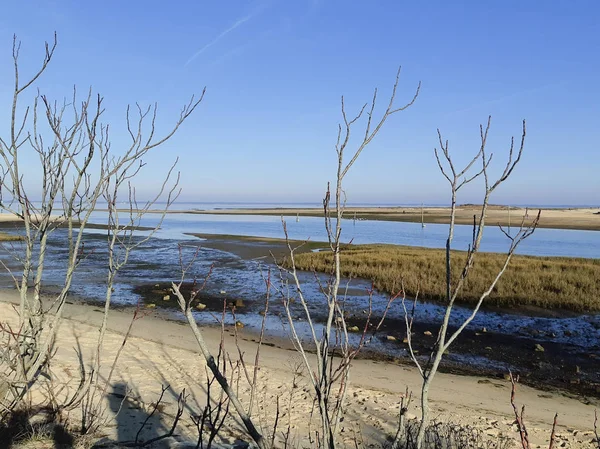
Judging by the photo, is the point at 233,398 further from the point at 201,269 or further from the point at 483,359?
the point at 201,269

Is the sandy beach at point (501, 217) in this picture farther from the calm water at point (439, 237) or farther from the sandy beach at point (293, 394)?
the sandy beach at point (293, 394)

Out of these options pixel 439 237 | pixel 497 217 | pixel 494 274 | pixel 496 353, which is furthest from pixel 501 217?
pixel 496 353

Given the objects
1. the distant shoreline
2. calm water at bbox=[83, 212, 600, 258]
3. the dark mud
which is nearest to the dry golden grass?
the dark mud

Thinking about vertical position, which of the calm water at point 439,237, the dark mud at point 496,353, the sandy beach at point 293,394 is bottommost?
the dark mud at point 496,353

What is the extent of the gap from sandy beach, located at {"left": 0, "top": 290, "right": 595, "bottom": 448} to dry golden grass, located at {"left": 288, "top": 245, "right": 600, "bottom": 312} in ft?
15.3

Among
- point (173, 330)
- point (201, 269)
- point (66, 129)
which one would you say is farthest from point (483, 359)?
point (201, 269)

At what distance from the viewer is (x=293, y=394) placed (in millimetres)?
7461

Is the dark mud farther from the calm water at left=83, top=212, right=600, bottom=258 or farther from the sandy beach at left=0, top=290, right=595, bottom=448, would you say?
the calm water at left=83, top=212, right=600, bottom=258

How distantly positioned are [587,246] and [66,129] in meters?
46.1

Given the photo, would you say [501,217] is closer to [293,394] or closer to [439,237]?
[439,237]

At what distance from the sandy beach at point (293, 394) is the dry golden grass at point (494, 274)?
468 cm

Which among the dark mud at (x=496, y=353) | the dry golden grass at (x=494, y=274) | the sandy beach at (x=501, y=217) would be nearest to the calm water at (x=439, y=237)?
the sandy beach at (x=501, y=217)

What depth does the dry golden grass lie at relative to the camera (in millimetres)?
16891

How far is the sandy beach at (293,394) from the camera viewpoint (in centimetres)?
604
